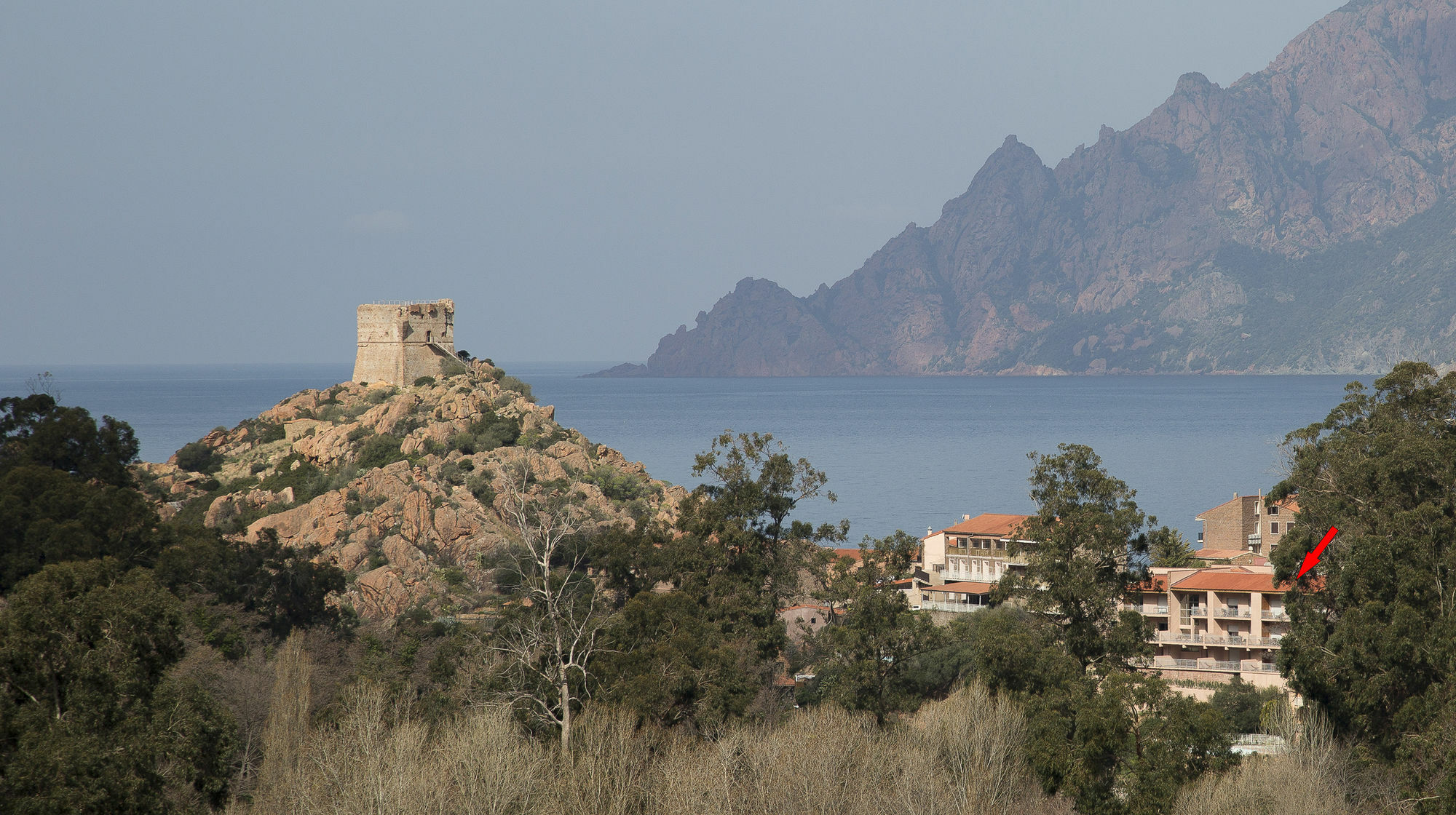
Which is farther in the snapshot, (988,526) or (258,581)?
(988,526)

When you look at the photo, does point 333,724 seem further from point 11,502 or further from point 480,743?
point 11,502

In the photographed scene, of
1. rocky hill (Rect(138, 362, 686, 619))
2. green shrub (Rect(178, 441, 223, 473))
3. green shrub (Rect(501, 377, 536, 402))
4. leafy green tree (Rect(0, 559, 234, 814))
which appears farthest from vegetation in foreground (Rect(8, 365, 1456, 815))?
green shrub (Rect(501, 377, 536, 402))

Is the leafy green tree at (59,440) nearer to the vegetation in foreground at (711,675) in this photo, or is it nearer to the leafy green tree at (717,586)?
the vegetation in foreground at (711,675)

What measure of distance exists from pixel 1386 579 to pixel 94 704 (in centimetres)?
2243

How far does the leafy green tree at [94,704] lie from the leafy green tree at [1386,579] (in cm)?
1921

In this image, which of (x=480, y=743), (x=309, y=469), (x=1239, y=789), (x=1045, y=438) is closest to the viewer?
(x=480, y=743)

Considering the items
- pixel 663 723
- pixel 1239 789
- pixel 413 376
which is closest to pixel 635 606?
pixel 663 723

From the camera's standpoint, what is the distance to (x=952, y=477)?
105 meters

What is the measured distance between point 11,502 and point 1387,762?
28059 millimetres

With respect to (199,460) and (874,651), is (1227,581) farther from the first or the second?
(199,460)

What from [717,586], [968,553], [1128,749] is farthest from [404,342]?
[1128,749]

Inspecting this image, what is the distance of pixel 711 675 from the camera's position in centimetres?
2691

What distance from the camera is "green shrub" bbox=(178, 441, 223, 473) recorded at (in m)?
58.6

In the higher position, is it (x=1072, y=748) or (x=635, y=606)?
(x=635, y=606)
